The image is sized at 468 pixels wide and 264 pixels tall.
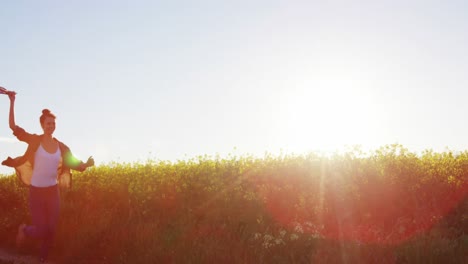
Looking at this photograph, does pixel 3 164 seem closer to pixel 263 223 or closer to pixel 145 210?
pixel 145 210

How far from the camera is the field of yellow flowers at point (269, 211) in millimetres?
9203

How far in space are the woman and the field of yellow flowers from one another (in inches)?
53.2

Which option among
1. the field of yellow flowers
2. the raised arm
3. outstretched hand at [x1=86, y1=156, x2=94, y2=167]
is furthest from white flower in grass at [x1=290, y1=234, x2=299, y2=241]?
the raised arm

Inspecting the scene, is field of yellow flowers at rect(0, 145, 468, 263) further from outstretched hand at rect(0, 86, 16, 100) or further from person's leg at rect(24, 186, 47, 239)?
outstretched hand at rect(0, 86, 16, 100)

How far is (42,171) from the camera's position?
30.1ft

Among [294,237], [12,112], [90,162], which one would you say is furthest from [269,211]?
[12,112]

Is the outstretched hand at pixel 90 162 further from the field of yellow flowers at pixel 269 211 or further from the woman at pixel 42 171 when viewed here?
the field of yellow flowers at pixel 269 211

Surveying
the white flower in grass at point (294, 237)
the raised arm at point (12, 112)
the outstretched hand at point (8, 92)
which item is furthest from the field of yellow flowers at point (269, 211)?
the outstretched hand at point (8, 92)

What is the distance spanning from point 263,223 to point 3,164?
5.24 m

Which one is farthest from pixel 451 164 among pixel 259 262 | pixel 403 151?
pixel 259 262

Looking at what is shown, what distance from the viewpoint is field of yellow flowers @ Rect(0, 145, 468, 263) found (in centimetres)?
920

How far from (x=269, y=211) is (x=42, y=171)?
511 cm

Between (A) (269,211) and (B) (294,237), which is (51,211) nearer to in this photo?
(B) (294,237)

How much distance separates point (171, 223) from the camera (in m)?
11.4
